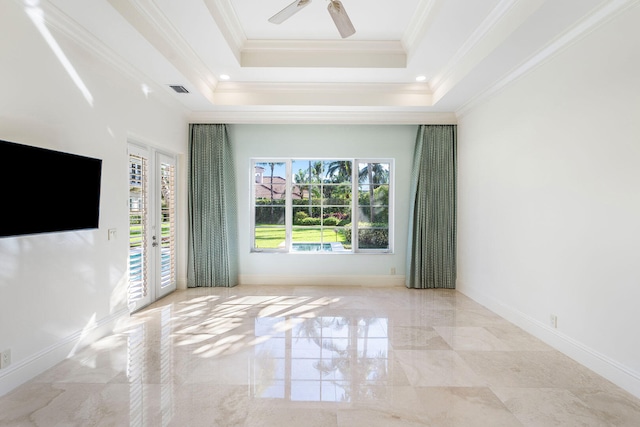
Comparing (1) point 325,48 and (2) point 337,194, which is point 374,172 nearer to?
(2) point 337,194

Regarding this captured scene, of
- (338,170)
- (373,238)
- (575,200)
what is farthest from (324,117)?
(575,200)

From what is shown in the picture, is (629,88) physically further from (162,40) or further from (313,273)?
(313,273)

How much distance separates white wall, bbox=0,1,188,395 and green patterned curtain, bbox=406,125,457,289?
411 centimetres

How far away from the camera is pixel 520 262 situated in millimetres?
3580

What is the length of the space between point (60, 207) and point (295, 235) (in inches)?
138

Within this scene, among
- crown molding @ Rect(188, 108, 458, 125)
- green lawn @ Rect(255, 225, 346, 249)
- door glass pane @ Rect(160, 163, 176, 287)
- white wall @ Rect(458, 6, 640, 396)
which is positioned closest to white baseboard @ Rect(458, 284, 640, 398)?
white wall @ Rect(458, 6, 640, 396)

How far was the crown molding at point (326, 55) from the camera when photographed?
3834 millimetres

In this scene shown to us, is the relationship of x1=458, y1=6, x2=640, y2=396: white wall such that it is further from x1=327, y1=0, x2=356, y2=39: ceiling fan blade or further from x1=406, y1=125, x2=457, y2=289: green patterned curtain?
x1=327, y1=0, x2=356, y2=39: ceiling fan blade

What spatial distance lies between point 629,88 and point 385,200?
3.49 metres

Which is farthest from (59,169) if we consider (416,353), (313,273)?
(313,273)

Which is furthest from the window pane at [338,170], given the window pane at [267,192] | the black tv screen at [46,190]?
the black tv screen at [46,190]

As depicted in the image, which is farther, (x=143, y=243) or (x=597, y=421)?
(x=143, y=243)

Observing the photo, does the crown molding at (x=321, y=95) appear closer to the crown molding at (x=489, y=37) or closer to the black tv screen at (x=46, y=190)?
the crown molding at (x=489, y=37)

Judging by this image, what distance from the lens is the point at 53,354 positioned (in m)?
2.64
